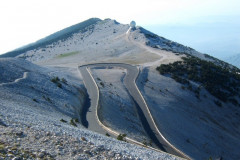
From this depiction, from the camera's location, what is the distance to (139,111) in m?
34.5

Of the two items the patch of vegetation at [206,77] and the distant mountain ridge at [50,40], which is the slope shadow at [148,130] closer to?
the patch of vegetation at [206,77]

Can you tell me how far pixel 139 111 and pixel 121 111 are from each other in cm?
295

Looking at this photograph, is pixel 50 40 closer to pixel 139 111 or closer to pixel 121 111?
pixel 139 111

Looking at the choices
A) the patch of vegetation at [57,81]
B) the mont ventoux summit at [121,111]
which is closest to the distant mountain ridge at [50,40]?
the mont ventoux summit at [121,111]

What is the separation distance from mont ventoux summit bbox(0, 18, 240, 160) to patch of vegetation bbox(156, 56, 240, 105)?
178mm

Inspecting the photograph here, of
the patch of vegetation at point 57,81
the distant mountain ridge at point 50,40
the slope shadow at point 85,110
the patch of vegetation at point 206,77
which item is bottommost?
the slope shadow at point 85,110

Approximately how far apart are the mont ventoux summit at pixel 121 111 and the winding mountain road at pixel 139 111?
0.32ft

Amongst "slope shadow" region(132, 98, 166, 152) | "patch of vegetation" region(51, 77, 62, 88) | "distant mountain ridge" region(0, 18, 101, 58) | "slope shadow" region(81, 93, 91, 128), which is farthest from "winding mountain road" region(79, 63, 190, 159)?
"distant mountain ridge" region(0, 18, 101, 58)

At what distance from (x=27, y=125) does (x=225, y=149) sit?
83.7ft

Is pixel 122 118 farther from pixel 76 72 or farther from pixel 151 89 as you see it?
pixel 76 72

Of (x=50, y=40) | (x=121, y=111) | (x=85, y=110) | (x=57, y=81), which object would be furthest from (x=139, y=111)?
(x=50, y=40)

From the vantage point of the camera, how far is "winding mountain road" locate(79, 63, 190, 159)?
1025 inches

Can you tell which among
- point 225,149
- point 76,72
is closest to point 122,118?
point 225,149

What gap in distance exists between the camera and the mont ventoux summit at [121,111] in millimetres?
14164
